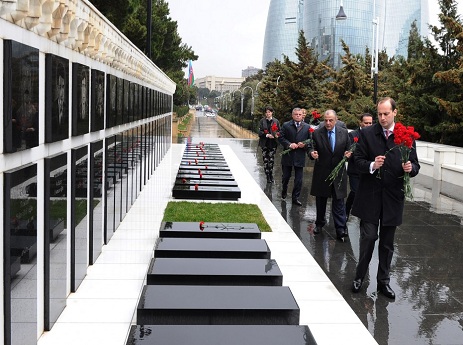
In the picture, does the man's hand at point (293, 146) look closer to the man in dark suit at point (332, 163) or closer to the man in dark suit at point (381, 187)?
the man in dark suit at point (332, 163)

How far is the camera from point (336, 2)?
101875 millimetres

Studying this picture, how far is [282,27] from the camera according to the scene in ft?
444

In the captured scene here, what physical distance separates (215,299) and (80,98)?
9.16 ft

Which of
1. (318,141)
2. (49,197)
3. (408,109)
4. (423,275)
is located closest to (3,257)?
(49,197)

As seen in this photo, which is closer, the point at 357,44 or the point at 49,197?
the point at 49,197

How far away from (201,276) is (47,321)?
5.49 feet

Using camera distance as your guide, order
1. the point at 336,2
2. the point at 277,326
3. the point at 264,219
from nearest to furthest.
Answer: the point at 277,326
the point at 264,219
the point at 336,2

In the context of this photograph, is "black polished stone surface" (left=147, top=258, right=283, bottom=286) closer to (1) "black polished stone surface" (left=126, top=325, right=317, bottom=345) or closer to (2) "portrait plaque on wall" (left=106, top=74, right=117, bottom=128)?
(1) "black polished stone surface" (left=126, top=325, right=317, bottom=345)

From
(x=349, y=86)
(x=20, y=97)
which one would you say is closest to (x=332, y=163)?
(x=20, y=97)

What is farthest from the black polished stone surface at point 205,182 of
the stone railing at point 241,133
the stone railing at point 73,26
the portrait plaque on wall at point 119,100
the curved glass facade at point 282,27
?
the curved glass facade at point 282,27

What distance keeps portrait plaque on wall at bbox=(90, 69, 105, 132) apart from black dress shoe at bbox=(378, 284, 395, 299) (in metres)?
4.00

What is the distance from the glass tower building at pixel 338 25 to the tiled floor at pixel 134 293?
189ft

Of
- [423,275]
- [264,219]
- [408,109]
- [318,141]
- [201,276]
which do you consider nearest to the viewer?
[201,276]

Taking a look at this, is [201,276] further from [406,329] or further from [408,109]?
[408,109]
